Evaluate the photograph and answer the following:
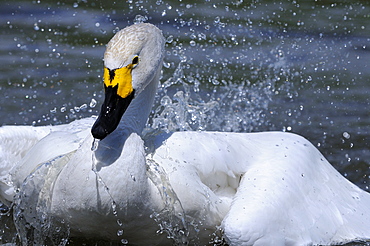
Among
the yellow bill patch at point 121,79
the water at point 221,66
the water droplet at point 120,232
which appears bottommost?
the water at point 221,66

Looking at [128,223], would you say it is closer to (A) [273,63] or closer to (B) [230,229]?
(B) [230,229]

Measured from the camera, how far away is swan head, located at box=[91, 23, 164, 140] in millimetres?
3943

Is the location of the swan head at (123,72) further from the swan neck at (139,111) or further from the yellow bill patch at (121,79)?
the swan neck at (139,111)

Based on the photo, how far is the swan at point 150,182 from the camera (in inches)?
157

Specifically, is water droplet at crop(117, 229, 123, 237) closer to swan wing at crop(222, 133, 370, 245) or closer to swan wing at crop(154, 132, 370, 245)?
swan wing at crop(154, 132, 370, 245)

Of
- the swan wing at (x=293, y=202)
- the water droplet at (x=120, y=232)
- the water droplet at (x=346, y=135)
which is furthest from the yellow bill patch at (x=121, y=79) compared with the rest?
the water droplet at (x=346, y=135)

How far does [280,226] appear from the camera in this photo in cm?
434

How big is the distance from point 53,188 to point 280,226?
1.39 m

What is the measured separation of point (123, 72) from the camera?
13.0 feet

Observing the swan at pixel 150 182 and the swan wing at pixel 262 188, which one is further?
the swan wing at pixel 262 188

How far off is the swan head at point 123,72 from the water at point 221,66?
154 cm

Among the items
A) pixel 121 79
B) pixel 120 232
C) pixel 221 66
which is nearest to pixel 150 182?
pixel 120 232

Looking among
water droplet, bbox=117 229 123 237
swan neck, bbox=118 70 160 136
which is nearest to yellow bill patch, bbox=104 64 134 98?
swan neck, bbox=118 70 160 136

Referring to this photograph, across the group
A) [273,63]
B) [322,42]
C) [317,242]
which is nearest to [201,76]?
[273,63]
